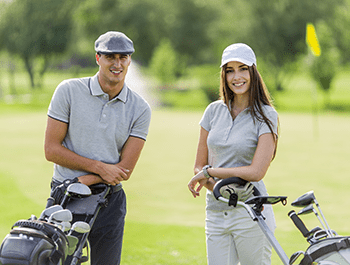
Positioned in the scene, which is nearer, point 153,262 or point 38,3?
point 153,262

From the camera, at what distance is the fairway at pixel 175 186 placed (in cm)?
629

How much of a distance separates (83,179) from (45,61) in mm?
56581

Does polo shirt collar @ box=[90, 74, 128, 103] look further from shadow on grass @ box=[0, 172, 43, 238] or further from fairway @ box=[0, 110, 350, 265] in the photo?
shadow on grass @ box=[0, 172, 43, 238]

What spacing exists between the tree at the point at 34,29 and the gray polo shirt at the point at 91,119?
51132 mm

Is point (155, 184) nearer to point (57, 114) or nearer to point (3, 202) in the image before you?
point (3, 202)

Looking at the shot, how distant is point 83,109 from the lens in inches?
113

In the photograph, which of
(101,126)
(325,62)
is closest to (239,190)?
(101,126)

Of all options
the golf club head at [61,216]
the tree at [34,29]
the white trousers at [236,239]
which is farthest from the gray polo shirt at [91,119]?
the tree at [34,29]

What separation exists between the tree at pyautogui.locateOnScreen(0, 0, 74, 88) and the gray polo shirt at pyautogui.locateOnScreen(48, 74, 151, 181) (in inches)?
2013

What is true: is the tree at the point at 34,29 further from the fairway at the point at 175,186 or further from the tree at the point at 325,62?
the fairway at the point at 175,186

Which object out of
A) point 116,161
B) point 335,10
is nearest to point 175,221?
point 116,161

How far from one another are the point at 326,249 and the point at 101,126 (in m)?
1.47

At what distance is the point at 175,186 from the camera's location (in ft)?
36.5

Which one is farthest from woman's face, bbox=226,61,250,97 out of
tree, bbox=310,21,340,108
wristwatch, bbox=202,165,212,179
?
tree, bbox=310,21,340,108
